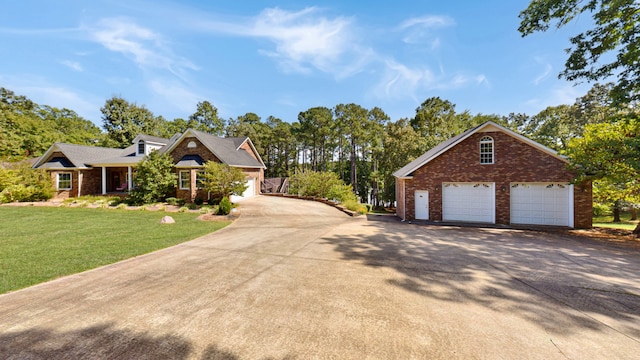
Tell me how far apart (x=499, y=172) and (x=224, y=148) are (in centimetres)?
2234

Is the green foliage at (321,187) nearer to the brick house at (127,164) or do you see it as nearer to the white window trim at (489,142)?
the brick house at (127,164)

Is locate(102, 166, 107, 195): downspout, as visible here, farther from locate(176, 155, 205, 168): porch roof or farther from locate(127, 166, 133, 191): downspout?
locate(176, 155, 205, 168): porch roof

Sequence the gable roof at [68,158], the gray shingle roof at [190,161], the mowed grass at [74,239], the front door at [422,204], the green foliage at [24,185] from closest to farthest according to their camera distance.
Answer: the mowed grass at [74,239] → the front door at [422,204] → the green foliage at [24,185] → the gray shingle roof at [190,161] → the gable roof at [68,158]

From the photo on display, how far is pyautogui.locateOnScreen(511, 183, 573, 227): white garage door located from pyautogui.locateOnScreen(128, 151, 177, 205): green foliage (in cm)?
2372

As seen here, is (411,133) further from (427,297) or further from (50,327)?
(50,327)

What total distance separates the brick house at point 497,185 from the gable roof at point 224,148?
49.4 ft

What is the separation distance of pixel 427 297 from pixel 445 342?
4.70 feet

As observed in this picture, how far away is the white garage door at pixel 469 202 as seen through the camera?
13.9m

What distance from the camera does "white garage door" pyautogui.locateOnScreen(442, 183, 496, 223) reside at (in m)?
13.9

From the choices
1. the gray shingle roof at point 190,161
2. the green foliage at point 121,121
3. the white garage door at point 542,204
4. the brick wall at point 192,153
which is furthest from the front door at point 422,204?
the green foliage at point 121,121

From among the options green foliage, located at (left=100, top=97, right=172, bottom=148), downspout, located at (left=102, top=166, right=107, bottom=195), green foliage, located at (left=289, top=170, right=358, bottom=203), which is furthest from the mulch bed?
green foliage, located at (left=100, top=97, right=172, bottom=148)

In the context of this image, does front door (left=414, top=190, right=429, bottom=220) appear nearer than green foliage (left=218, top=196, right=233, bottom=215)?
Yes

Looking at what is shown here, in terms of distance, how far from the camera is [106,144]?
4353 cm

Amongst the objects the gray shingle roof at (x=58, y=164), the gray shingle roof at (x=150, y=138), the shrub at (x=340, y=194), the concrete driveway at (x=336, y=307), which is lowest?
the concrete driveway at (x=336, y=307)
